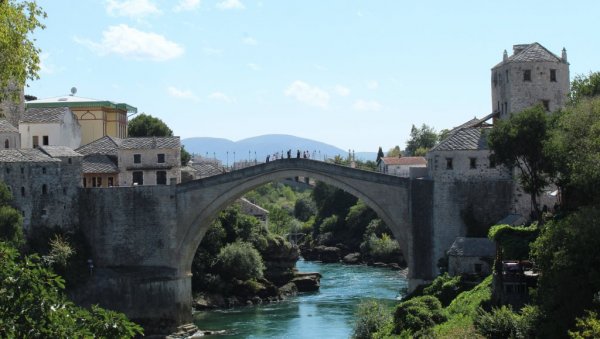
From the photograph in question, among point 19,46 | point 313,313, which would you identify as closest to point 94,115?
point 313,313

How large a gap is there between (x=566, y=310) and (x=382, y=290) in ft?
134

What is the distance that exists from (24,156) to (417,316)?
92.7 feet

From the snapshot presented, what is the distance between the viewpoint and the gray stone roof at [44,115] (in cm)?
6850

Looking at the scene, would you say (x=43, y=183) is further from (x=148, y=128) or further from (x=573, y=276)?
(x=573, y=276)

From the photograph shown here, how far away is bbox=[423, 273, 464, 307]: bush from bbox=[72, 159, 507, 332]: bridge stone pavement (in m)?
7.95

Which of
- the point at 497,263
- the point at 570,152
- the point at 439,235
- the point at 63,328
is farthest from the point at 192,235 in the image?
the point at 63,328

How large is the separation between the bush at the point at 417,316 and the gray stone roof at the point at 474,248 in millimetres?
7047

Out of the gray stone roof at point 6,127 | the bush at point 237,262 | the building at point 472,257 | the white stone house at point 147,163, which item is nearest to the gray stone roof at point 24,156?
the gray stone roof at point 6,127

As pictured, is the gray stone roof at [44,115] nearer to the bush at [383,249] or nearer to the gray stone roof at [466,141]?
the gray stone roof at [466,141]

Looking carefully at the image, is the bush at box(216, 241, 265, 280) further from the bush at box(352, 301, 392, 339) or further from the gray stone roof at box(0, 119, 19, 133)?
the bush at box(352, 301, 392, 339)

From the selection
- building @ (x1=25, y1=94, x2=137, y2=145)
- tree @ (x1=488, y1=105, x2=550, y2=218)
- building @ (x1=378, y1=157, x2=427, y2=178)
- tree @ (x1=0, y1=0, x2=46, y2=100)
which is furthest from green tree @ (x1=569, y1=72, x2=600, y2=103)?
building @ (x1=378, y1=157, x2=427, y2=178)

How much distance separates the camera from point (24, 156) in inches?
2277

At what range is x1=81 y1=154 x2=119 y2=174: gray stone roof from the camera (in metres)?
63.8

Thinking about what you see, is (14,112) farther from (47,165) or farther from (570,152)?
(570,152)
